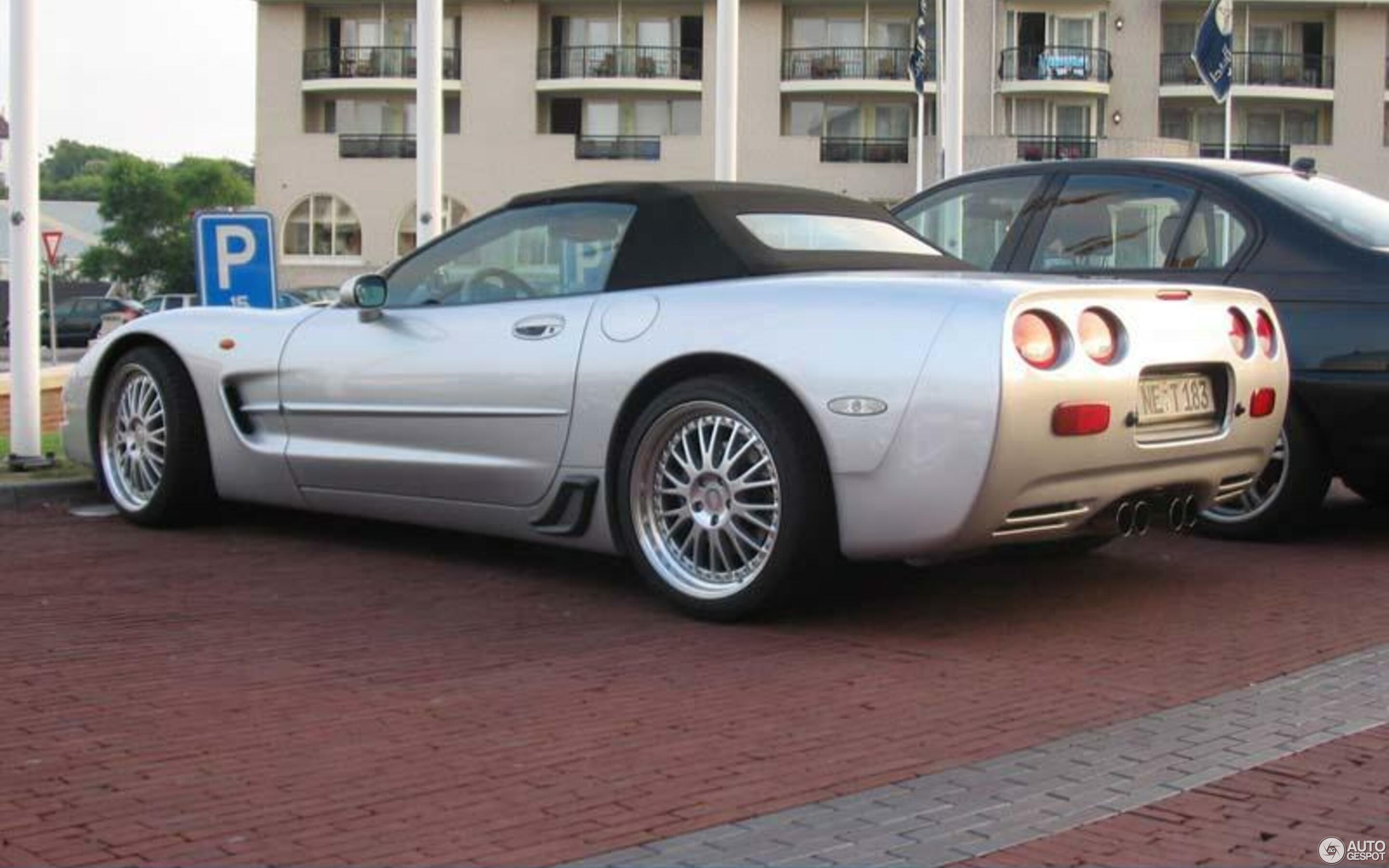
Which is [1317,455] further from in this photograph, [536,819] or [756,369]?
[536,819]

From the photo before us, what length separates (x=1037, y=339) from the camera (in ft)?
17.0

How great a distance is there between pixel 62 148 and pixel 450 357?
17072 cm

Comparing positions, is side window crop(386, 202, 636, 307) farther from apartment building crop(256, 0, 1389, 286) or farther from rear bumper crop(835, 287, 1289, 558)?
apartment building crop(256, 0, 1389, 286)

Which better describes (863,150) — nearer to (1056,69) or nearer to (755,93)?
(755,93)

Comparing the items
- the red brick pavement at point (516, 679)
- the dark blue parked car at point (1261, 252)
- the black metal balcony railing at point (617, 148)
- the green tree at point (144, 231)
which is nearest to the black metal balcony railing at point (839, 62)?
the black metal balcony railing at point (617, 148)

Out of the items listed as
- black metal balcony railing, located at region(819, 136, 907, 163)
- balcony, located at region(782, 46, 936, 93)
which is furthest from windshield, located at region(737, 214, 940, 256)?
black metal balcony railing, located at region(819, 136, 907, 163)

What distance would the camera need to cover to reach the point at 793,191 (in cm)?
675

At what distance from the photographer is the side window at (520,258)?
20.6ft

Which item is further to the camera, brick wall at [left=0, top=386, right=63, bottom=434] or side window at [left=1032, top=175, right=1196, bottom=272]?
brick wall at [left=0, top=386, right=63, bottom=434]

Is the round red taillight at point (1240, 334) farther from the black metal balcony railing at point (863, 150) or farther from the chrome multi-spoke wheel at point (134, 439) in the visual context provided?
the black metal balcony railing at point (863, 150)

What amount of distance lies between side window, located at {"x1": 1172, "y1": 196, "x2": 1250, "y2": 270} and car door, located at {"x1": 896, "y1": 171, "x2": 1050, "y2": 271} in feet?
2.57

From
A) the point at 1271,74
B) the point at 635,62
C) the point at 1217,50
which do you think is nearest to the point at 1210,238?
the point at 1217,50

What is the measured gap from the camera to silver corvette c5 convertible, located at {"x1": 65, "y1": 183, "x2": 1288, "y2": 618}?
17.0ft

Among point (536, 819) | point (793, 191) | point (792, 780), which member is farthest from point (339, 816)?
point (793, 191)
